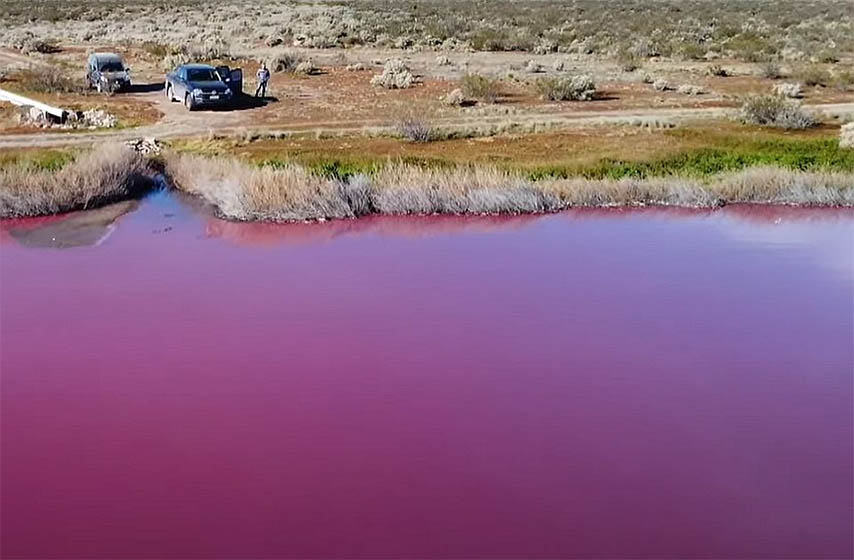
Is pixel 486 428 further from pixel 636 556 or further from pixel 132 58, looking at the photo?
pixel 132 58

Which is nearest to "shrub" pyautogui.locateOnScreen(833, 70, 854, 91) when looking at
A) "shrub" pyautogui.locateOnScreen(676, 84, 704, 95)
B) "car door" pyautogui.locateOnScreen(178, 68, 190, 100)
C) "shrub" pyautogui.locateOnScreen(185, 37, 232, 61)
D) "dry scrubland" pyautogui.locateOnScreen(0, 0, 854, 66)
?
"shrub" pyautogui.locateOnScreen(676, 84, 704, 95)

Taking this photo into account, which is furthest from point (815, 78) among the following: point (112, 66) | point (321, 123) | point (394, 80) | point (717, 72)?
point (112, 66)

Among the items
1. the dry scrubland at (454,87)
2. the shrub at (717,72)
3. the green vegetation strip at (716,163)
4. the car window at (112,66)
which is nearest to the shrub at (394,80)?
the dry scrubland at (454,87)

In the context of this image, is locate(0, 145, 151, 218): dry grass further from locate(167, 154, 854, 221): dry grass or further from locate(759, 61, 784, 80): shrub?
locate(759, 61, 784, 80): shrub

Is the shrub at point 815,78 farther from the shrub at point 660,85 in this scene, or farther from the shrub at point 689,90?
the shrub at point 660,85

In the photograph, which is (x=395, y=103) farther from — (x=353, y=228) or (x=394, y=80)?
(x=353, y=228)
